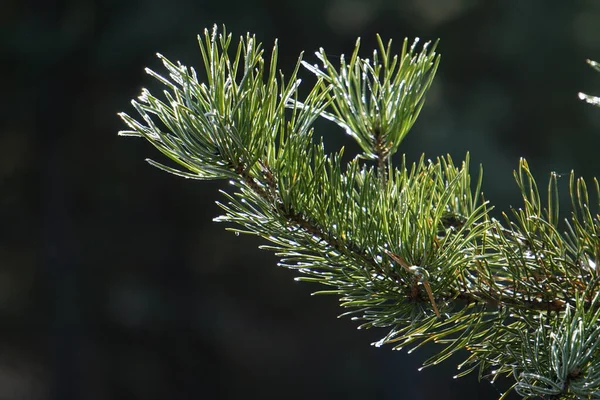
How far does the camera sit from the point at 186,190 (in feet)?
16.0

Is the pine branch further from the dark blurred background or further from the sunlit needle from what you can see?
the dark blurred background

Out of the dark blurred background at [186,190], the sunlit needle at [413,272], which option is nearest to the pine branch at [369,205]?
the sunlit needle at [413,272]

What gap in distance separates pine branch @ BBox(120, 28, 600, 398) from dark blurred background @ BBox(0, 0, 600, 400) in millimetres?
3424

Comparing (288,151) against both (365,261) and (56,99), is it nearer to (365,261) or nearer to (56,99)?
(365,261)

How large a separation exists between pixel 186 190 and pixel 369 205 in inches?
178

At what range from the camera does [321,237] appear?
417 millimetres

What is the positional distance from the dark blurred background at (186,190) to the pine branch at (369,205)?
11.2 feet

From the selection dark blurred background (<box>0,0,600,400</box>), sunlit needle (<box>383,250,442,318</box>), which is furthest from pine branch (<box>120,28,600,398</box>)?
dark blurred background (<box>0,0,600,400</box>)

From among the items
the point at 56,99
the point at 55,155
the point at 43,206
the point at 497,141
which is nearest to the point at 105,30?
the point at 56,99

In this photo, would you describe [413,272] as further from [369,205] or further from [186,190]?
[186,190]

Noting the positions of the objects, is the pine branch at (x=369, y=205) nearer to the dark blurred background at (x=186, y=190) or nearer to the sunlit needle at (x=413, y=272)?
the sunlit needle at (x=413, y=272)

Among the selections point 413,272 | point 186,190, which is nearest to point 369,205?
point 413,272

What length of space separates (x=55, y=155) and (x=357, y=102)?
4.89m

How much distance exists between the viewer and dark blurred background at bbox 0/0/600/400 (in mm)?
4121
